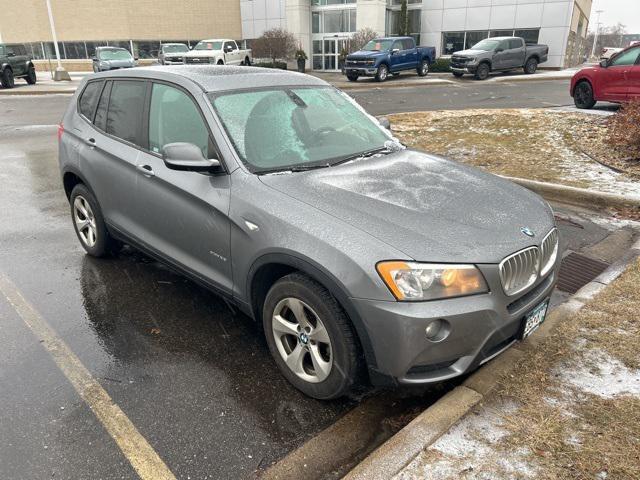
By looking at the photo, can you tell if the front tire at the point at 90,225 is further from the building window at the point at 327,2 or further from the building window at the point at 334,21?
the building window at the point at 327,2

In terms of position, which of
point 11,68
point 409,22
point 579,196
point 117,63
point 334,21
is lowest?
point 579,196

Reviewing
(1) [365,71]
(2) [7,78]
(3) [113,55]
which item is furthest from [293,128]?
(3) [113,55]

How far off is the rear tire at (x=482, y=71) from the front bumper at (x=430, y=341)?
1037 inches

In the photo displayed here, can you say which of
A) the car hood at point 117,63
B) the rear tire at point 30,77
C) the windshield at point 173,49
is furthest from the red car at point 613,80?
the rear tire at point 30,77

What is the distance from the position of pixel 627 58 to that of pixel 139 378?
42.7 feet

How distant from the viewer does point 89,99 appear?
15.8ft

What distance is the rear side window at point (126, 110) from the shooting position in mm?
4098

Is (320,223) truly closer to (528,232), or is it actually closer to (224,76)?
(528,232)

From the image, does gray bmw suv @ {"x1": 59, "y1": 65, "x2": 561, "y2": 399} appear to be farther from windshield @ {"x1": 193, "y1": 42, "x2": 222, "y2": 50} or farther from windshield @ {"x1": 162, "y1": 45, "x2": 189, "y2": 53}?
windshield @ {"x1": 162, "y1": 45, "x2": 189, "y2": 53}

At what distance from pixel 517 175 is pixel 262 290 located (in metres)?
5.46

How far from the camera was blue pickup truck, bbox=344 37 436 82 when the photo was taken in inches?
1003

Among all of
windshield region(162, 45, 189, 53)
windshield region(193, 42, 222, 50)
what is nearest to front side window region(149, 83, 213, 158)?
windshield region(193, 42, 222, 50)

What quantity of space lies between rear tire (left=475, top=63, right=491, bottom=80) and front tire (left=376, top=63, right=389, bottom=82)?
469 centimetres

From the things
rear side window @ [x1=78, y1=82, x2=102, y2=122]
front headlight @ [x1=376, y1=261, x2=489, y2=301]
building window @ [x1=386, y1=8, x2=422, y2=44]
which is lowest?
front headlight @ [x1=376, y1=261, x2=489, y2=301]
